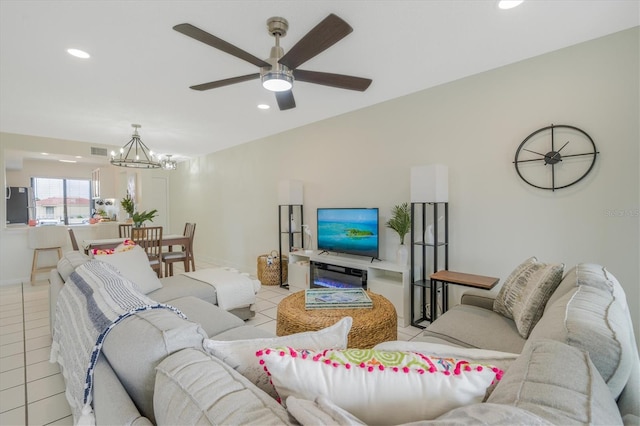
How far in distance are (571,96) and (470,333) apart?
216 centimetres

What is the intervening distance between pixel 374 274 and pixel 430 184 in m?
1.26

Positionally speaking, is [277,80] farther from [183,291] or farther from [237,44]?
[183,291]

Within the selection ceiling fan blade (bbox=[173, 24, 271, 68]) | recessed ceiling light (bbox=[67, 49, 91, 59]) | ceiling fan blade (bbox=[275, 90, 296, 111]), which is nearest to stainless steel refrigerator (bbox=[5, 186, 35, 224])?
recessed ceiling light (bbox=[67, 49, 91, 59])

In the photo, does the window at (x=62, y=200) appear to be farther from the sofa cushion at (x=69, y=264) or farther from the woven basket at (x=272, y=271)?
the sofa cushion at (x=69, y=264)

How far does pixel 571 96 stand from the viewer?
243 centimetres

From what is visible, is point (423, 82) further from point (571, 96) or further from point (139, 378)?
point (139, 378)

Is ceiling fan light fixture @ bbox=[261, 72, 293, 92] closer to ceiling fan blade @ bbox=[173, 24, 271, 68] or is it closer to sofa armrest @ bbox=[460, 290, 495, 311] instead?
ceiling fan blade @ bbox=[173, 24, 271, 68]

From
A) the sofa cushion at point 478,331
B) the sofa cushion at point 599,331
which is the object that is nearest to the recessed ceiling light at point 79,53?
the sofa cushion at point 478,331

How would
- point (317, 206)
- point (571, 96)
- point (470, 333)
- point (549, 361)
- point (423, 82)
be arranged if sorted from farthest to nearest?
1. point (317, 206)
2. point (423, 82)
3. point (571, 96)
4. point (470, 333)
5. point (549, 361)

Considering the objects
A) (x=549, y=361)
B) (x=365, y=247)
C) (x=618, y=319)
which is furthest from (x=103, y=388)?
(x=365, y=247)

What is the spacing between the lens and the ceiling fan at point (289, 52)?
1.67 metres

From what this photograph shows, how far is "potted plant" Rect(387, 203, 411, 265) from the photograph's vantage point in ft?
10.7

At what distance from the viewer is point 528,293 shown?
1781 millimetres

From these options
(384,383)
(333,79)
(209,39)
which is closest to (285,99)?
(333,79)
